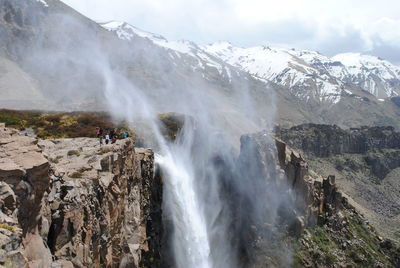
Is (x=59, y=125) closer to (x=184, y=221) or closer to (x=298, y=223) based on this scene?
(x=184, y=221)

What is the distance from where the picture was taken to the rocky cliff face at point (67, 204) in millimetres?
15156

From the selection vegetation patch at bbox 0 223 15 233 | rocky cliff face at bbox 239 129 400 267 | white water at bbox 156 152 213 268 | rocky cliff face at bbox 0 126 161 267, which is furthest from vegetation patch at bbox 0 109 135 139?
vegetation patch at bbox 0 223 15 233

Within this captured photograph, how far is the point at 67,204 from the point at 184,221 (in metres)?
34.0

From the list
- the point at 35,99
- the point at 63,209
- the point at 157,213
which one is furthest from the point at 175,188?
the point at 35,99

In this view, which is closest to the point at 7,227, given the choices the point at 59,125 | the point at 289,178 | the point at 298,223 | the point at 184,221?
the point at 184,221

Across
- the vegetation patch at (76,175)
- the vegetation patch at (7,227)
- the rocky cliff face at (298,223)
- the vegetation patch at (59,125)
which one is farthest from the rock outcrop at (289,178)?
the vegetation patch at (7,227)

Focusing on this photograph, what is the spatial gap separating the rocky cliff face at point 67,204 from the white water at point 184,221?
12.4 m

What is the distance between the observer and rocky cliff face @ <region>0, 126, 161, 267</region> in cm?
1516

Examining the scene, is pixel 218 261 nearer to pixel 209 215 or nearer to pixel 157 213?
pixel 209 215

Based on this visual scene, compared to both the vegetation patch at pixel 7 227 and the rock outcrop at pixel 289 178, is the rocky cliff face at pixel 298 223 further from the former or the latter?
the vegetation patch at pixel 7 227

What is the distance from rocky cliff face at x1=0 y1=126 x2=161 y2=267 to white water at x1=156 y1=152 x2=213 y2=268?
40.8ft

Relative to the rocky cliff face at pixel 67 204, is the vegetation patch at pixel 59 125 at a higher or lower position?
higher

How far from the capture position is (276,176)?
71.9 meters

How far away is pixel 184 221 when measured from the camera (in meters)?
52.6
